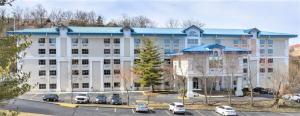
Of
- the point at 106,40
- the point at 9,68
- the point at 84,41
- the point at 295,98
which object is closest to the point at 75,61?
the point at 84,41

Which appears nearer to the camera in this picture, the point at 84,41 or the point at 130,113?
the point at 130,113

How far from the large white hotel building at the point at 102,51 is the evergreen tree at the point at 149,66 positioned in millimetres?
4563

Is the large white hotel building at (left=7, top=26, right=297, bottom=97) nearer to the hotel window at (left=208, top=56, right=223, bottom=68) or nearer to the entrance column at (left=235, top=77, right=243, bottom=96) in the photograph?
the entrance column at (left=235, top=77, right=243, bottom=96)

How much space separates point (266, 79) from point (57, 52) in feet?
108

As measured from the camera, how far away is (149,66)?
57.4 meters

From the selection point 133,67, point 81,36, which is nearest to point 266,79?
point 133,67

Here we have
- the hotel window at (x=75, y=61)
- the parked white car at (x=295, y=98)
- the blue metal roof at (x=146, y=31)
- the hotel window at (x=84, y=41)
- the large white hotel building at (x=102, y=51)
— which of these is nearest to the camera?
the parked white car at (x=295, y=98)

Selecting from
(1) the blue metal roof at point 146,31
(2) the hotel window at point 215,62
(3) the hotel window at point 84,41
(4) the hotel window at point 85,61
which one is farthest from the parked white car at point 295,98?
(3) the hotel window at point 84,41

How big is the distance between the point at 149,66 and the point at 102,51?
9513mm

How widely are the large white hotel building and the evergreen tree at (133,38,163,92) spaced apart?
15.0 ft

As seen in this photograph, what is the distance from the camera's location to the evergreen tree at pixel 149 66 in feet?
189

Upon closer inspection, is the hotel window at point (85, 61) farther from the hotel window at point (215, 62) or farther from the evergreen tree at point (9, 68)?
the evergreen tree at point (9, 68)

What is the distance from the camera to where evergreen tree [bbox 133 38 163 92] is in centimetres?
5775

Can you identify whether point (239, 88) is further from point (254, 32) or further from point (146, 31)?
point (146, 31)
